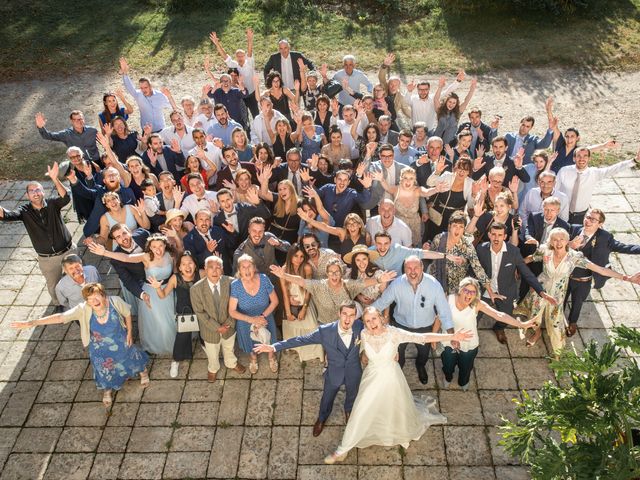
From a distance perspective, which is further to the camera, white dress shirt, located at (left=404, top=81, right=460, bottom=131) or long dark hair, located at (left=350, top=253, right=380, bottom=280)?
white dress shirt, located at (left=404, top=81, right=460, bottom=131)

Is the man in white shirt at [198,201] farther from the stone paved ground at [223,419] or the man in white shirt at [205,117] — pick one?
the man in white shirt at [205,117]

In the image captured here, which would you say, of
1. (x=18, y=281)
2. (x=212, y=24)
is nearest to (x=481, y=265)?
(x=18, y=281)

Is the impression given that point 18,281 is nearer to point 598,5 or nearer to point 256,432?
point 256,432

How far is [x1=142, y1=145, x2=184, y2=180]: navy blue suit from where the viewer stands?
951 centimetres

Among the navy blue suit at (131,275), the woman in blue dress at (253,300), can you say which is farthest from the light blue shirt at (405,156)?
the navy blue suit at (131,275)

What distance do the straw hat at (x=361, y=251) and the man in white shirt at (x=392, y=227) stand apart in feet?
1.55

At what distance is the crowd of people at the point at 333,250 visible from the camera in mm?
6473

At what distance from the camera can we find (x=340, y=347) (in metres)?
6.02

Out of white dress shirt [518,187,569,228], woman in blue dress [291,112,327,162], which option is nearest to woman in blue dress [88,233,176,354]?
woman in blue dress [291,112,327,162]

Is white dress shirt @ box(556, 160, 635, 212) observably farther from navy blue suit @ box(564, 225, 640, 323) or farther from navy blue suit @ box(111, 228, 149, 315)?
navy blue suit @ box(111, 228, 149, 315)

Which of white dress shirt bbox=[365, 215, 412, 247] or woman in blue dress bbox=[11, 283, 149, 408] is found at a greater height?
white dress shirt bbox=[365, 215, 412, 247]

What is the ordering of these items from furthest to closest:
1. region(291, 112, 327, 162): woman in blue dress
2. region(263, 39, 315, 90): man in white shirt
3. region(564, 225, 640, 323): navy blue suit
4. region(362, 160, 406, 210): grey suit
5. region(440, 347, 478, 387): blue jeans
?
region(263, 39, 315, 90): man in white shirt < region(291, 112, 327, 162): woman in blue dress < region(362, 160, 406, 210): grey suit < region(564, 225, 640, 323): navy blue suit < region(440, 347, 478, 387): blue jeans

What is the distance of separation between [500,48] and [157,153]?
34.9ft

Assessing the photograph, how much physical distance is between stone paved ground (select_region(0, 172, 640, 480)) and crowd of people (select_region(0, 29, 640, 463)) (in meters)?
0.21
